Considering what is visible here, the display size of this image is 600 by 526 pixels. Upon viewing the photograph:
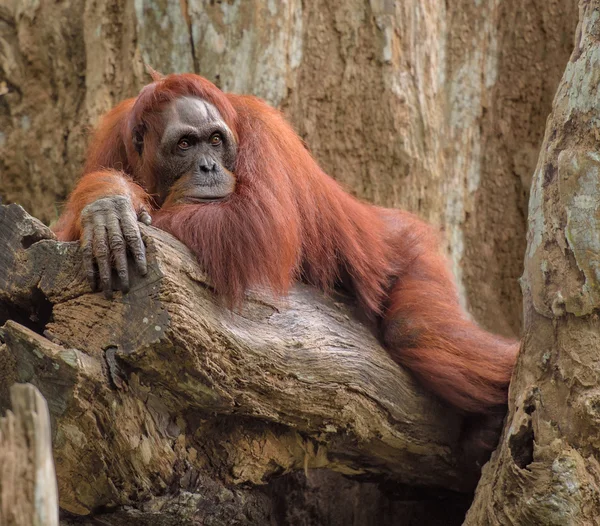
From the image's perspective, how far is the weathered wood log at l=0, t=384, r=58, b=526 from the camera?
2119mm

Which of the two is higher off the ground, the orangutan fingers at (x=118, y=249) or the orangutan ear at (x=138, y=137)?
the orangutan ear at (x=138, y=137)

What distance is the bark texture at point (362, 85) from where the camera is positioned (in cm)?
492

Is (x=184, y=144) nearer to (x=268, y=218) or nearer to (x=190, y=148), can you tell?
(x=190, y=148)

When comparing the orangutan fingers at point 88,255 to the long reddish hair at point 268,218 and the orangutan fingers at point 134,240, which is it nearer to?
the orangutan fingers at point 134,240

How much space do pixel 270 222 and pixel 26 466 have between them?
5.17 feet

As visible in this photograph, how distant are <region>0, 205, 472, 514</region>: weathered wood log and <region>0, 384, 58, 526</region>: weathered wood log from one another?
26.3 inches

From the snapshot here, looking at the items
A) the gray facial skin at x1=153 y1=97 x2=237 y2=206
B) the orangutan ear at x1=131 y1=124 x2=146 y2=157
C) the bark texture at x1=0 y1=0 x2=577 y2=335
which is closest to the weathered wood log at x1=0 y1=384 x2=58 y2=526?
the gray facial skin at x1=153 y1=97 x2=237 y2=206

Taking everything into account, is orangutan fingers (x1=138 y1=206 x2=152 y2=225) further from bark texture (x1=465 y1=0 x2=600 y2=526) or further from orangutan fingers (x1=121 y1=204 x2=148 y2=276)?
bark texture (x1=465 y1=0 x2=600 y2=526)

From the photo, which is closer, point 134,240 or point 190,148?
point 134,240

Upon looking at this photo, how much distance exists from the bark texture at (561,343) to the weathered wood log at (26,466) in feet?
5.45

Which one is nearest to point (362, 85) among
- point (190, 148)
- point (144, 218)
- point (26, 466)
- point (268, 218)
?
point (190, 148)

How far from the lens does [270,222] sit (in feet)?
11.5

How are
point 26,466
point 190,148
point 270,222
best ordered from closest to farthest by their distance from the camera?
point 26,466 → point 270,222 → point 190,148

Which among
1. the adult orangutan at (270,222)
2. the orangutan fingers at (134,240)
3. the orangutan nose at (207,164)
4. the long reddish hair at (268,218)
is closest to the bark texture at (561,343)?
the adult orangutan at (270,222)
